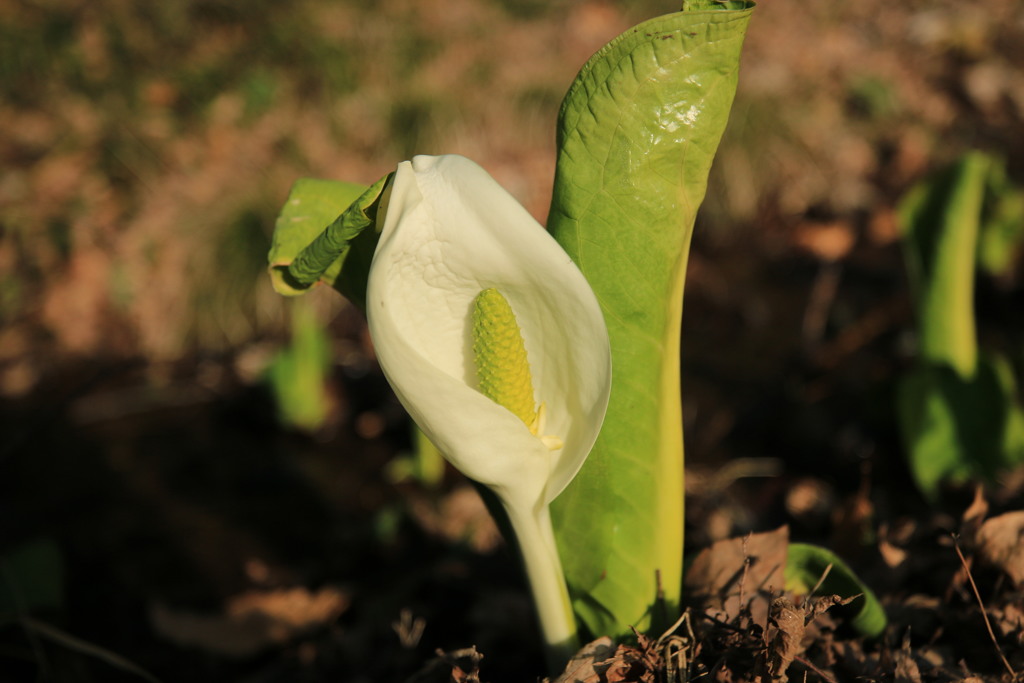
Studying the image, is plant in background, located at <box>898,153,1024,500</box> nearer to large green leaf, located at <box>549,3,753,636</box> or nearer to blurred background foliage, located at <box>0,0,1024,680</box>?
blurred background foliage, located at <box>0,0,1024,680</box>

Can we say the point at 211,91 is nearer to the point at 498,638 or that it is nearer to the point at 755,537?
the point at 498,638

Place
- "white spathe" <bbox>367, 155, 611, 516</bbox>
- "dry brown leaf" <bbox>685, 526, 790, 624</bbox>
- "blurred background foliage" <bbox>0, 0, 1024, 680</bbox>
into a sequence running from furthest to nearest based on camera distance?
"blurred background foliage" <bbox>0, 0, 1024, 680</bbox> < "dry brown leaf" <bbox>685, 526, 790, 624</bbox> < "white spathe" <bbox>367, 155, 611, 516</bbox>

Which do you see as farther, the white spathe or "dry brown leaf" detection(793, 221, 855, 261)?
"dry brown leaf" detection(793, 221, 855, 261)

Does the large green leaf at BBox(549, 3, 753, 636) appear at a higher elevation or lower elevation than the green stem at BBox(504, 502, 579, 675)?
higher

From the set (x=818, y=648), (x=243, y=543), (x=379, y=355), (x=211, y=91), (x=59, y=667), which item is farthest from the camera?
(x=211, y=91)

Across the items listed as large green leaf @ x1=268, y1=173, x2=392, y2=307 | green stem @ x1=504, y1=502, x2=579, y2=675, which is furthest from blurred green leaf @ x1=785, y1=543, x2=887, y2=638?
large green leaf @ x1=268, y1=173, x2=392, y2=307

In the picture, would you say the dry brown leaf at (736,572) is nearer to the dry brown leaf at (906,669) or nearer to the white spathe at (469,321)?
the dry brown leaf at (906,669)

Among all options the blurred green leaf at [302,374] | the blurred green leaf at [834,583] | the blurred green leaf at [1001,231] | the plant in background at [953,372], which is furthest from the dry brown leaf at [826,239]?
the blurred green leaf at [834,583]

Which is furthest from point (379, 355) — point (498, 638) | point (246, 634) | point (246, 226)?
point (246, 226)
